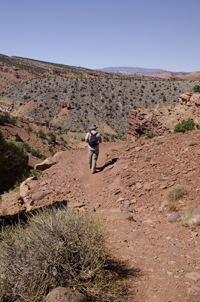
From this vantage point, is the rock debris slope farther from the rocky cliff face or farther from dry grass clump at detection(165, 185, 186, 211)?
the rocky cliff face

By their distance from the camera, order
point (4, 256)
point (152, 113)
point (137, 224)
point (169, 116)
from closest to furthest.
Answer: point (4, 256) < point (137, 224) < point (169, 116) < point (152, 113)

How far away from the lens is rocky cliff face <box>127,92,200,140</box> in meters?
12.4

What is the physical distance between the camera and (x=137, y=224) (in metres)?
4.48

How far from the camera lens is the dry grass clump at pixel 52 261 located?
2.42m

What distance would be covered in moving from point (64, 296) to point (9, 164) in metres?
6.95

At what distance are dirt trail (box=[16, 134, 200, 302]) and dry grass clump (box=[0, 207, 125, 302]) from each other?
0.57 metres

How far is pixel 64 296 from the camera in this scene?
2191mm

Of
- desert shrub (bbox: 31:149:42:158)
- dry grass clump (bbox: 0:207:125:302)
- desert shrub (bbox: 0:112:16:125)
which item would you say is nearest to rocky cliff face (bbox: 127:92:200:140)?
dry grass clump (bbox: 0:207:125:302)

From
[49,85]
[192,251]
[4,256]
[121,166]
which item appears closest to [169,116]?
[121,166]

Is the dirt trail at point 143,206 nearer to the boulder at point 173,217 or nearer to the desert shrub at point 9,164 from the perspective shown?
the boulder at point 173,217

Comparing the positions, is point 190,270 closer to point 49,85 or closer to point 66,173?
point 66,173

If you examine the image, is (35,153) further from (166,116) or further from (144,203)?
(144,203)

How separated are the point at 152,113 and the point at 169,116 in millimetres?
1365

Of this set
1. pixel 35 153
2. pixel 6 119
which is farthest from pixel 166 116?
pixel 6 119
